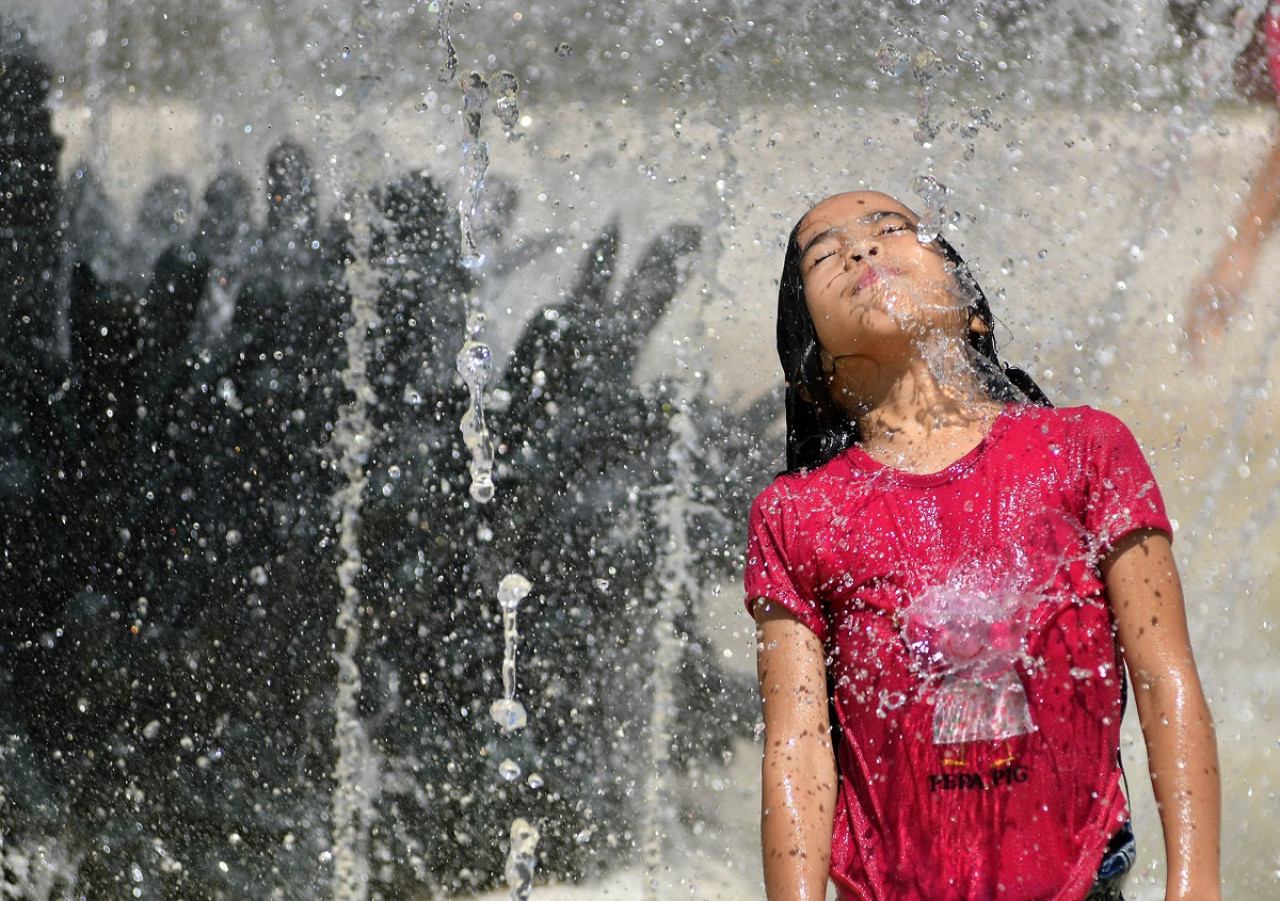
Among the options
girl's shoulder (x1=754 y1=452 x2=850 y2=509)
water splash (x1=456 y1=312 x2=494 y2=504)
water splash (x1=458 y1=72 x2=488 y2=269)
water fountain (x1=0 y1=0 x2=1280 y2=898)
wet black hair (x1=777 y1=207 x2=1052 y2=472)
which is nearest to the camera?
girl's shoulder (x1=754 y1=452 x2=850 y2=509)

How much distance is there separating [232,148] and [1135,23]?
208 cm

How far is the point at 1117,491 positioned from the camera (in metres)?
1.36

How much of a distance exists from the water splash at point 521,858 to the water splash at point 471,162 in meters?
1.24

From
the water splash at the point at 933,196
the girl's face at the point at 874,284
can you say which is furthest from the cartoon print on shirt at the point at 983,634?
the water splash at the point at 933,196

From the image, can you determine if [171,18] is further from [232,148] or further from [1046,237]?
[1046,237]

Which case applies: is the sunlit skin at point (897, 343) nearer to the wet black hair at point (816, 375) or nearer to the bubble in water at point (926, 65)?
the wet black hair at point (816, 375)

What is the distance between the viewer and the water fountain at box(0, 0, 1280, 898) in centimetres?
297

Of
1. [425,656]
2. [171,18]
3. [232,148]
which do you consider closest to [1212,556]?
[425,656]

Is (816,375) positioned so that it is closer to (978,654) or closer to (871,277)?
(871,277)

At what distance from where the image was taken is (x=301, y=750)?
296 cm

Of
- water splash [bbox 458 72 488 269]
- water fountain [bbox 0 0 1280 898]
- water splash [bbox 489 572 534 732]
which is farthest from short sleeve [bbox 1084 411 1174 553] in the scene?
water splash [bbox 458 72 488 269]

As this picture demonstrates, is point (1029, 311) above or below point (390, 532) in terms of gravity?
above

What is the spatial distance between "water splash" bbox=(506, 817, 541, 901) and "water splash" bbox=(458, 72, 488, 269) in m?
→ 1.24

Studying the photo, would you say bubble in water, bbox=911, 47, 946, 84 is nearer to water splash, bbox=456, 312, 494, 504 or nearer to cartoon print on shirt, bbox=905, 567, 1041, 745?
water splash, bbox=456, 312, 494, 504
